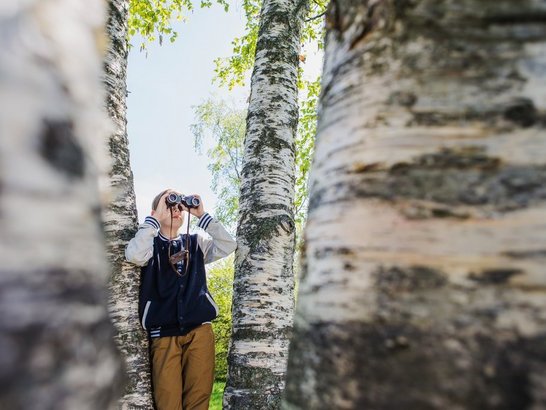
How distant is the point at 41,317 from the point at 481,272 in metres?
0.49

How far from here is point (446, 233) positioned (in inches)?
23.5

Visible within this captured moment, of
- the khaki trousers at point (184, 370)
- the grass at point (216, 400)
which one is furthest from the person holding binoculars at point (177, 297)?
the grass at point (216, 400)

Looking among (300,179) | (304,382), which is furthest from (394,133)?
(300,179)

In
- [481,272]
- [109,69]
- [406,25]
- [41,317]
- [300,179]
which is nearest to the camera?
[41,317]

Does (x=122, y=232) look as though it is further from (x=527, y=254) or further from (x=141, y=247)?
(x=527, y=254)

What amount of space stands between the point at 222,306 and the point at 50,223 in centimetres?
1571

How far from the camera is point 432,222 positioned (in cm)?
61

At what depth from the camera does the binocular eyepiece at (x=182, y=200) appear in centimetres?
347

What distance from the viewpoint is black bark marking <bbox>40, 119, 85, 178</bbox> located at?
0.46 metres

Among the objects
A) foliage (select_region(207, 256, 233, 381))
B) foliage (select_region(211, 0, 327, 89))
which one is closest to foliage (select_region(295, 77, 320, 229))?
foliage (select_region(211, 0, 327, 89))

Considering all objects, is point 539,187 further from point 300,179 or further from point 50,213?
point 300,179

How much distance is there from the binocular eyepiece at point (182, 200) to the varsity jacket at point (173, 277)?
147 mm

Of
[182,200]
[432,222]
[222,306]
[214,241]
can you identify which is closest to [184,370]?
[214,241]

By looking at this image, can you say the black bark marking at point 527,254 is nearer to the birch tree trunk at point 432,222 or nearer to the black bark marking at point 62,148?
the birch tree trunk at point 432,222
